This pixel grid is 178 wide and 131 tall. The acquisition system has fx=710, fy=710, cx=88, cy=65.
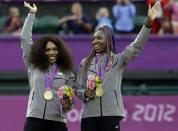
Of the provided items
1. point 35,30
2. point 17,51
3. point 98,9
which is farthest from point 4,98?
point 98,9

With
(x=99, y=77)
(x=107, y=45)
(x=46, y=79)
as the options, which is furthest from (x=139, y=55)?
(x=46, y=79)

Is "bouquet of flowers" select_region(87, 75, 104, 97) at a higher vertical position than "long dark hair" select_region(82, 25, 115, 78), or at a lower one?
lower

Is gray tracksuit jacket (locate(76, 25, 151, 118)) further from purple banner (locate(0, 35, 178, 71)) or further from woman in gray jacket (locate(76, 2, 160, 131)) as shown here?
purple banner (locate(0, 35, 178, 71))

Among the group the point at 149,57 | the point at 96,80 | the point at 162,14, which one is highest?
the point at 162,14

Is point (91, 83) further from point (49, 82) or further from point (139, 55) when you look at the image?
point (139, 55)

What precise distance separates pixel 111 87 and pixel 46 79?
0.62 metres

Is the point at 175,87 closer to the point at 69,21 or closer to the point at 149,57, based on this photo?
the point at 149,57

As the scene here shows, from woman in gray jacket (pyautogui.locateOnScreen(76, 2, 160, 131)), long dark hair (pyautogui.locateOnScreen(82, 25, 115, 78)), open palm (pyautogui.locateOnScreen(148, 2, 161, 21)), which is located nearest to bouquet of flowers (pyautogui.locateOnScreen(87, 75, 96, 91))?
woman in gray jacket (pyautogui.locateOnScreen(76, 2, 160, 131))

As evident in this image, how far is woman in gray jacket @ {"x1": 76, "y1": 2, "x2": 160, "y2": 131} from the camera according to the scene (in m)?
6.73

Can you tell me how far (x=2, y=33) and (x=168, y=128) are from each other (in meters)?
3.62

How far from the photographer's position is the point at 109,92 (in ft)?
22.2

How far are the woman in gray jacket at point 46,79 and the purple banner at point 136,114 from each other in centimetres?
405

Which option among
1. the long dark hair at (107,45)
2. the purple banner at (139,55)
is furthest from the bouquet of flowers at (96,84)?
the purple banner at (139,55)

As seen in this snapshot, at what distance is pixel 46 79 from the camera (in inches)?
265
